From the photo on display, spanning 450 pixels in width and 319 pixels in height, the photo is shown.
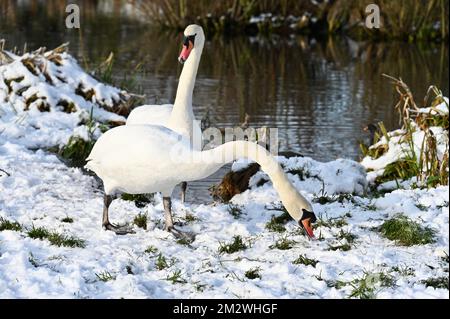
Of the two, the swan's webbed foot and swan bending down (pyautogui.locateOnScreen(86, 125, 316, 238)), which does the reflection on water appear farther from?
swan bending down (pyautogui.locateOnScreen(86, 125, 316, 238))

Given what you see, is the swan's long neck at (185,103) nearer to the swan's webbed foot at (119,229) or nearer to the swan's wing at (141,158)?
the swan's wing at (141,158)

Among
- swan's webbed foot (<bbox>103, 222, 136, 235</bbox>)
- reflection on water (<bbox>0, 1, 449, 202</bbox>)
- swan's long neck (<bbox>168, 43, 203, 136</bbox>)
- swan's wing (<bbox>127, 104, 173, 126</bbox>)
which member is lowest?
reflection on water (<bbox>0, 1, 449, 202</bbox>)

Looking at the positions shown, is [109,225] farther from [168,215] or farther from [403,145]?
[403,145]

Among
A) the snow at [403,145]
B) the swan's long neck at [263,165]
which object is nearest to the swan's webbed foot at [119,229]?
the swan's long neck at [263,165]

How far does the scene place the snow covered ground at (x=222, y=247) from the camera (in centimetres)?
538

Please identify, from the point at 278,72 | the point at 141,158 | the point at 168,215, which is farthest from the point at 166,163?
the point at 278,72

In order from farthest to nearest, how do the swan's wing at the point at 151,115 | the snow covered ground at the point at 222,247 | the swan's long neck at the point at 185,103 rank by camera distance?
the swan's wing at the point at 151,115 < the swan's long neck at the point at 185,103 < the snow covered ground at the point at 222,247

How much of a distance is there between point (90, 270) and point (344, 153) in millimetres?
5992

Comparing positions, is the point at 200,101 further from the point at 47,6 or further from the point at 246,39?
the point at 47,6

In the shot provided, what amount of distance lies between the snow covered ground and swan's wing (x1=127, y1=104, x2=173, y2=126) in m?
0.78

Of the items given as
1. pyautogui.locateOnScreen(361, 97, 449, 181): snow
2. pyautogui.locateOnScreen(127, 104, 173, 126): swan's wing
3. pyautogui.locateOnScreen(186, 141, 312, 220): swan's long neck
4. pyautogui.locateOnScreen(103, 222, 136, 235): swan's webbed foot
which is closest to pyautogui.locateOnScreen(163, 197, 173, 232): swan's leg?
pyautogui.locateOnScreen(103, 222, 136, 235): swan's webbed foot

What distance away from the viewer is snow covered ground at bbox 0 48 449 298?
17.6 ft

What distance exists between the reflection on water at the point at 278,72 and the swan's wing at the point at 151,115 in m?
0.98

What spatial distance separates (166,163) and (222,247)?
2.43 feet
